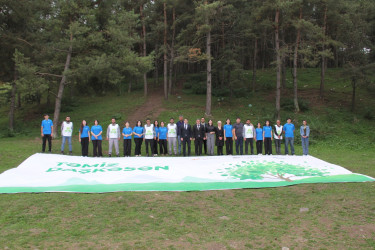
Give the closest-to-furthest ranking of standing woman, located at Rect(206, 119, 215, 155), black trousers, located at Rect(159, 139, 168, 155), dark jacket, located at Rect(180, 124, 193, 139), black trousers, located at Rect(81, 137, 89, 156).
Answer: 1. black trousers, located at Rect(81, 137, 89, 156)
2. dark jacket, located at Rect(180, 124, 193, 139)
3. standing woman, located at Rect(206, 119, 215, 155)
4. black trousers, located at Rect(159, 139, 168, 155)

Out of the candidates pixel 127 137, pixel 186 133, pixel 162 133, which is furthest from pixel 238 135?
pixel 127 137

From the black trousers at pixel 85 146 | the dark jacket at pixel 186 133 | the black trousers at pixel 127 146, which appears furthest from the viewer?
the dark jacket at pixel 186 133

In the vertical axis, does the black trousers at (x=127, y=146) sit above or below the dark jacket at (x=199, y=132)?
below

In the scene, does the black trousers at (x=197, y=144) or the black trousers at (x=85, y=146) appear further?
the black trousers at (x=197, y=144)

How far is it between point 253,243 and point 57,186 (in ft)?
16.7

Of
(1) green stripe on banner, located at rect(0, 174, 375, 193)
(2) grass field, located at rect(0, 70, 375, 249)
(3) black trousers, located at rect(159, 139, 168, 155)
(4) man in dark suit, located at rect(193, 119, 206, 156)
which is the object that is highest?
(4) man in dark suit, located at rect(193, 119, 206, 156)

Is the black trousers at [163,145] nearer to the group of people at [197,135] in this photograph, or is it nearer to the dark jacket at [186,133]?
the group of people at [197,135]

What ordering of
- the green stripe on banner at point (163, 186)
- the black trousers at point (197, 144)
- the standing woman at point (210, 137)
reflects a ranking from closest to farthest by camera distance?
the green stripe on banner at point (163, 186), the black trousers at point (197, 144), the standing woman at point (210, 137)

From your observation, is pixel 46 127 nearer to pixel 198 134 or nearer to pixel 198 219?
pixel 198 134

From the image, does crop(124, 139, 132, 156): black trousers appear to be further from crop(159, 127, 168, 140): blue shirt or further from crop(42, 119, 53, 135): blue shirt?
crop(42, 119, 53, 135): blue shirt

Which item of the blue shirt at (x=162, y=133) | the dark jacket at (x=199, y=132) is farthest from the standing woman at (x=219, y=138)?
the blue shirt at (x=162, y=133)

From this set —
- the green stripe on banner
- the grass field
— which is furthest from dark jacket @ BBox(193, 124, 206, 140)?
the grass field

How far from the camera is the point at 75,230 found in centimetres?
465

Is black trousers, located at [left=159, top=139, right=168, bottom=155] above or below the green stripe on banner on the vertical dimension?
above
